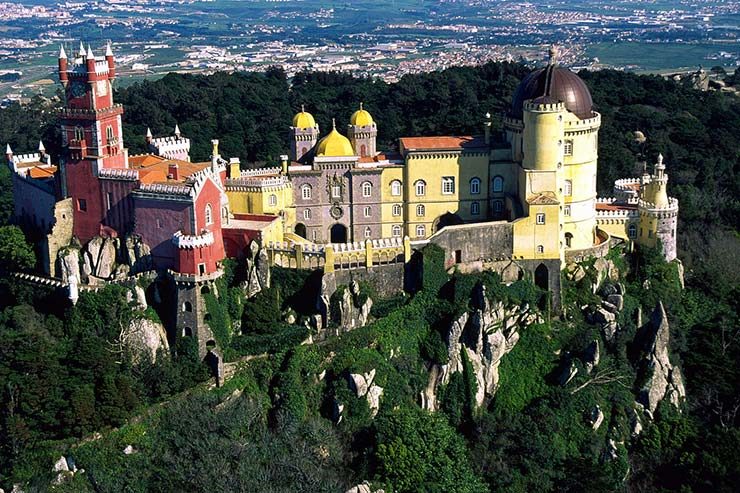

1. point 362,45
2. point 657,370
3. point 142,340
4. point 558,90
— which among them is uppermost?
point 558,90

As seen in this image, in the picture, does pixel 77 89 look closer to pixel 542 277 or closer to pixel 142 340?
pixel 142 340

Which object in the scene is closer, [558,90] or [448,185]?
[558,90]

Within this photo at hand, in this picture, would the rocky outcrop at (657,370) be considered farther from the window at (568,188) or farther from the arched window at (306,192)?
the arched window at (306,192)

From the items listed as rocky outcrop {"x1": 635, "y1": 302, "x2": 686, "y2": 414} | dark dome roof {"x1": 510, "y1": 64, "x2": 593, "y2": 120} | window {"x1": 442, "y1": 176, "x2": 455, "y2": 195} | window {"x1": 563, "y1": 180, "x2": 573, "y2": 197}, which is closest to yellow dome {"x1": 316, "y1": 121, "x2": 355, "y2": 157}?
window {"x1": 442, "y1": 176, "x2": 455, "y2": 195}

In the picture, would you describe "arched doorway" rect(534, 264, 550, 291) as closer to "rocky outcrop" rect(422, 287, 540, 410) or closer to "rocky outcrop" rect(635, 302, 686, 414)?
"rocky outcrop" rect(422, 287, 540, 410)

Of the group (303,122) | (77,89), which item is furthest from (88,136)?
(303,122)

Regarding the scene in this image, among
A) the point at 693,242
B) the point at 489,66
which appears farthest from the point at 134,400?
the point at 489,66

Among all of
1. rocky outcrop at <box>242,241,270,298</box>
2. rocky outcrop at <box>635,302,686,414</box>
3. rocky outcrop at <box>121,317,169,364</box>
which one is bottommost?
rocky outcrop at <box>635,302,686,414</box>
